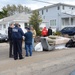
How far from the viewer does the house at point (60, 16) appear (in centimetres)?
5300

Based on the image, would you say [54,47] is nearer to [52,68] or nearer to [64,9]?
[52,68]

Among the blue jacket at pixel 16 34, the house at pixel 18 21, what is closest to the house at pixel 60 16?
the house at pixel 18 21

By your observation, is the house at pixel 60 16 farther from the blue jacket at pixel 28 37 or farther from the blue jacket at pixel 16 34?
the blue jacket at pixel 16 34

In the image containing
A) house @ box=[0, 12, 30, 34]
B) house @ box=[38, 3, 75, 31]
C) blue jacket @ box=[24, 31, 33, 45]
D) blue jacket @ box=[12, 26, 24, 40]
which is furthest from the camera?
house @ box=[38, 3, 75, 31]

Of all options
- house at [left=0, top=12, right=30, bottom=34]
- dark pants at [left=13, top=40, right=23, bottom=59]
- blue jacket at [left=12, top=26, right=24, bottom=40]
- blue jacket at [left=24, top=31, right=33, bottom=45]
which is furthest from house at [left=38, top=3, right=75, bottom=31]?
blue jacket at [left=12, top=26, right=24, bottom=40]

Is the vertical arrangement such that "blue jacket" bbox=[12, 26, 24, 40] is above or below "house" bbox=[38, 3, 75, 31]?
below

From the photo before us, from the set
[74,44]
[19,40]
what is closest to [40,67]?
[19,40]

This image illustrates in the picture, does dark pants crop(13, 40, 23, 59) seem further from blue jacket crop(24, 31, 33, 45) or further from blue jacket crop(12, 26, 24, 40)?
blue jacket crop(24, 31, 33, 45)

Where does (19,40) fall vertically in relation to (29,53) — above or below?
above

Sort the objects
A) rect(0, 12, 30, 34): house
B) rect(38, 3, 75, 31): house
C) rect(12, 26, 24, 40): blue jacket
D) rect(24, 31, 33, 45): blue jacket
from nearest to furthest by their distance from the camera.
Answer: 1. rect(12, 26, 24, 40): blue jacket
2. rect(24, 31, 33, 45): blue jacket
3. rect(0, 12, 30, 34): house
4. rect(38, 3, 75, 31): house

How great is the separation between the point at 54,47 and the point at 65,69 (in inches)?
283

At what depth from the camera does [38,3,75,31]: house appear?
5300cm

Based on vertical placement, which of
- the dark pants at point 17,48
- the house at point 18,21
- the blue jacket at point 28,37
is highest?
the house at point 18,21

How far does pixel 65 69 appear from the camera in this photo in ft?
35.1
